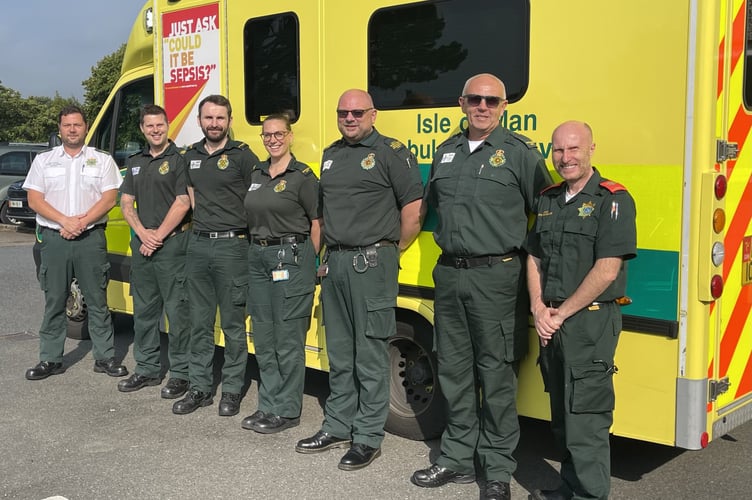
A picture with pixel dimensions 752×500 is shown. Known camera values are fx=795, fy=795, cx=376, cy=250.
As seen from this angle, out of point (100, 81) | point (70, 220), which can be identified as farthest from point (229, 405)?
point (100, 81)

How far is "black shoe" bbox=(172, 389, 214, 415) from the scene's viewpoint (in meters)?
5.11

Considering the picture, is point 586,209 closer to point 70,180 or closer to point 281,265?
point 281,265

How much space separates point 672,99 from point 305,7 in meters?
2.27

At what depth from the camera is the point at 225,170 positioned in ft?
16.1

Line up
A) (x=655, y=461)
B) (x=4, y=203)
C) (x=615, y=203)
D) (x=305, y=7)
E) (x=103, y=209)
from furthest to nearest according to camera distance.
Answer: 1. (x=4, y=203)
2. (x=103, y=209)
3. (x=305, y=7)
4. (x=655, y=461)
5. (x=615, y=203)

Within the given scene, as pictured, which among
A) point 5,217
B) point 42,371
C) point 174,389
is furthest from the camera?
point 5,217

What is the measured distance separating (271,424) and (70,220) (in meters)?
2.25

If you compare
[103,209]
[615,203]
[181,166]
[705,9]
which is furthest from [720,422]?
[103,209]

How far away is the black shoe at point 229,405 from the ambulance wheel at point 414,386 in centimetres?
102

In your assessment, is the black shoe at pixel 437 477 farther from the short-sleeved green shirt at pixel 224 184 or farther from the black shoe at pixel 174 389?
the black shoe at pixel 174 389

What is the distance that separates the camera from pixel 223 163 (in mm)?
4926

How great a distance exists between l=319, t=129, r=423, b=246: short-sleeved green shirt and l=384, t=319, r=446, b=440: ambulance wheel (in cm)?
61

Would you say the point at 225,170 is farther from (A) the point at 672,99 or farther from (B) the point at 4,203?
(B) the point at 4,203

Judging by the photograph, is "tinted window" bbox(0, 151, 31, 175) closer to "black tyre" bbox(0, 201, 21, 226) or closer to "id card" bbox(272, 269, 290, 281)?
"black tyre" bbox(0, 201, 21, 226)
